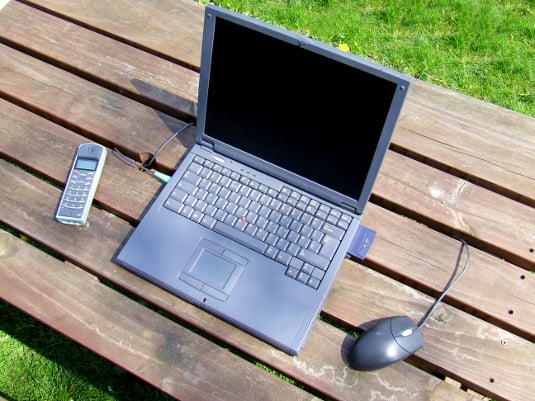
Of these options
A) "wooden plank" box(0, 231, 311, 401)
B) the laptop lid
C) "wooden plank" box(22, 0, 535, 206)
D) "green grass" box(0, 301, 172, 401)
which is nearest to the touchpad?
"wooden plank" box(0, 231, 311, 401)

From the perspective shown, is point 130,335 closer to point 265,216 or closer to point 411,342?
point 265,216

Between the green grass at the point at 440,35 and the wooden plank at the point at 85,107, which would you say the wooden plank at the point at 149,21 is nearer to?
the wooden plank at the point at 85,107

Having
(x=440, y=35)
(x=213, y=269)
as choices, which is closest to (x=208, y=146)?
(x=213, y=269)

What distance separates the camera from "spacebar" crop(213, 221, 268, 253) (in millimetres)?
1213

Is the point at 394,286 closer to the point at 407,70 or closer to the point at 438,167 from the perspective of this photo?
the point at 438,167

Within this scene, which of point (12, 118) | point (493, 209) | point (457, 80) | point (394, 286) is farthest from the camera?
point (457, 80)

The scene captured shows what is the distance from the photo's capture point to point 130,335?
1.18 m

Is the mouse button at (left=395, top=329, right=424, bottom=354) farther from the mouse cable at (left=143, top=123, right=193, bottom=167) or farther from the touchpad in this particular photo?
the mouse cable at (left=143, top=123, right=193, bottom=167)

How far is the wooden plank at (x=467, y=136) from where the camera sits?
4.66 feet

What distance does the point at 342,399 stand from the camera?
111cm

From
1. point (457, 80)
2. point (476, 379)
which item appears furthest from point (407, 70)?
point (476, 379)

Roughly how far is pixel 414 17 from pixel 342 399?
211 centimetres

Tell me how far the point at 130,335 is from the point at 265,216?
0.40 metres

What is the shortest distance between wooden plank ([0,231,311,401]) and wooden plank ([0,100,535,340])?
0.21 meters
